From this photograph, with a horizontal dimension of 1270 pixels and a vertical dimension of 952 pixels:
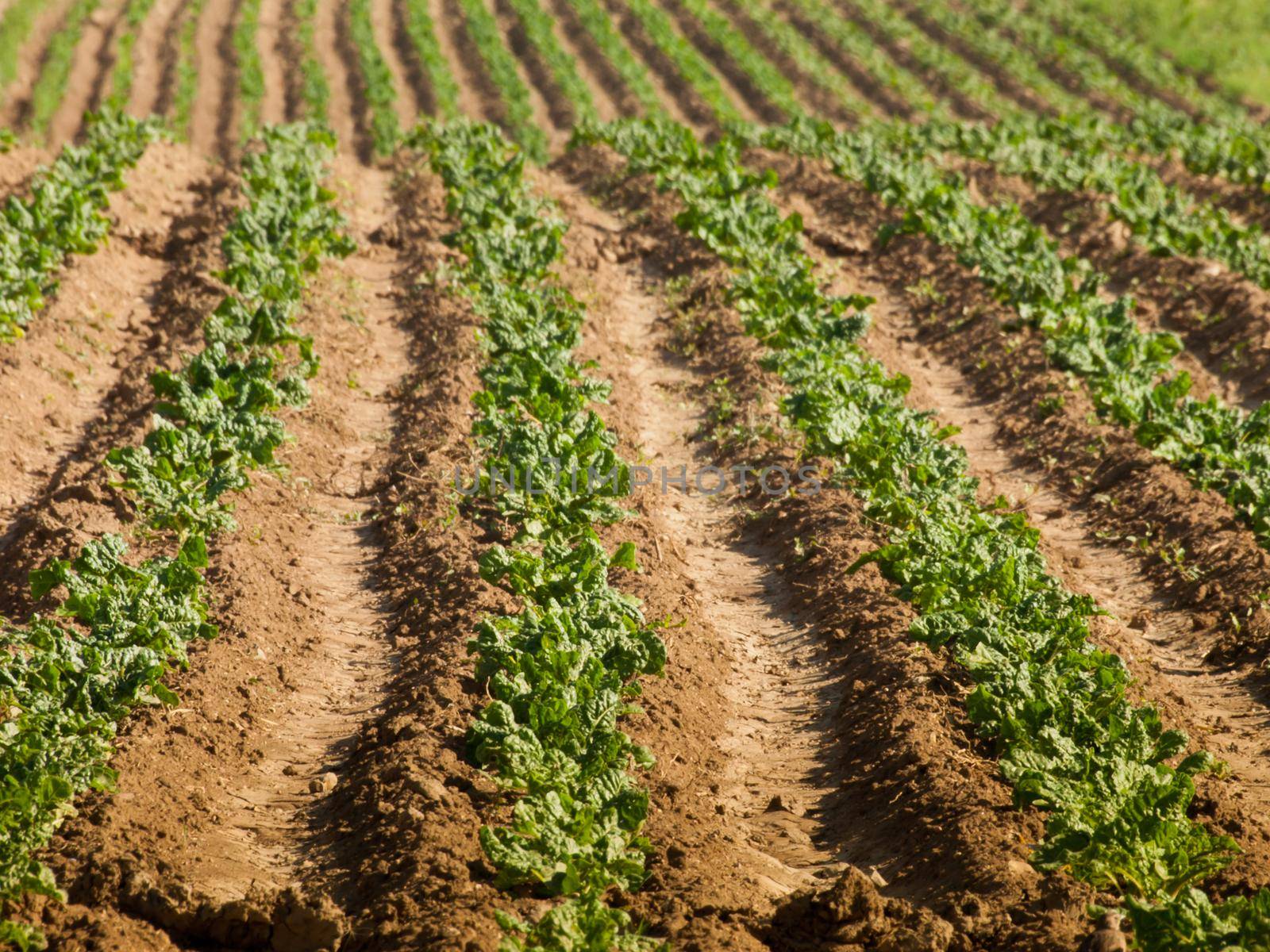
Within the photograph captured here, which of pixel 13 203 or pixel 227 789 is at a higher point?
pixel 227 789

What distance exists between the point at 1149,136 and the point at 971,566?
18658mm

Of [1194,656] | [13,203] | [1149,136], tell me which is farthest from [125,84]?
[1194,656]

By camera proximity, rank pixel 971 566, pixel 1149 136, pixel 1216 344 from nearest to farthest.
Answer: pixel 971 566 < pixel 1216 344 < pixel 1149 136

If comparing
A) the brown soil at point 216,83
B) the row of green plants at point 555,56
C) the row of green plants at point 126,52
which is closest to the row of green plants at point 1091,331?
the row of green plants at point 555,56

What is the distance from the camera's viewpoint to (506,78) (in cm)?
2864

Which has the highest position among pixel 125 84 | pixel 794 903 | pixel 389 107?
pixel 794 903

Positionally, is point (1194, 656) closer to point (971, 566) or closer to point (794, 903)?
point (971, 566)

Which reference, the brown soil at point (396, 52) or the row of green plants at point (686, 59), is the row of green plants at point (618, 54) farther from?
the brown soil at point (396, 52)

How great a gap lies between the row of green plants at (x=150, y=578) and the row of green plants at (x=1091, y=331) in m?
7.64

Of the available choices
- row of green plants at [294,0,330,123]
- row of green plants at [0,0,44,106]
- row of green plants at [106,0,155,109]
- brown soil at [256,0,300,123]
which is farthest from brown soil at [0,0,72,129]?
row of green plants at [294,0,330,123]

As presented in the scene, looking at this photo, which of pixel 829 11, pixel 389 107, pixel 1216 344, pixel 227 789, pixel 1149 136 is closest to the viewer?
pixel 227 789

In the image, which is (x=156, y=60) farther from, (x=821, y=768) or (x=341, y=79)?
(x=821, y=768)

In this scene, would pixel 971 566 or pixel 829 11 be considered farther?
pixel 829 11

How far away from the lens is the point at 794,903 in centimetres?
521
